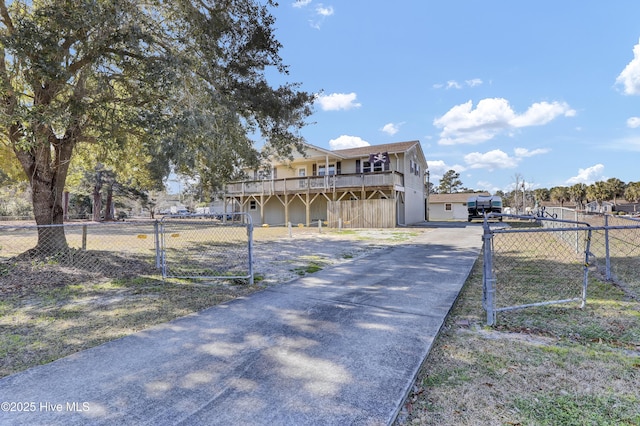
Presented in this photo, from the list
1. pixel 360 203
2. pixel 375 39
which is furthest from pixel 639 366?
pixel 360 203

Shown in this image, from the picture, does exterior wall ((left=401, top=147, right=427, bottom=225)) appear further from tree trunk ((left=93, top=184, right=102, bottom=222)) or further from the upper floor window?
tree trunk ((left=93, top=184, right=102, bottom=222))

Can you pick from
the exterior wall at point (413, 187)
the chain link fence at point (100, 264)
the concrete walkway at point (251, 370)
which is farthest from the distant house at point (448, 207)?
the concrete walkway at point (251, 370)

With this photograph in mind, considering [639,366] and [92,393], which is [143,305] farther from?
[639,366]

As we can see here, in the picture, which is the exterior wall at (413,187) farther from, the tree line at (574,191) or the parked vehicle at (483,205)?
the tree line at (574,191)

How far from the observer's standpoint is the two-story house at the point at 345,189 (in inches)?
821

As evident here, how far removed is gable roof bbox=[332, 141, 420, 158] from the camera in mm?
24125

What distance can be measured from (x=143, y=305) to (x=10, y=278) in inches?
153

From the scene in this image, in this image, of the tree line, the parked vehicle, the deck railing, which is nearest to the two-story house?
the deck railing

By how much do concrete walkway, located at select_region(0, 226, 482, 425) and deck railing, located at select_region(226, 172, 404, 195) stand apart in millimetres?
15625

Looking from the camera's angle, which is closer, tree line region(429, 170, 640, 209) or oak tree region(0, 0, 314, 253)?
oak tree region(0, 0, 314, 253)

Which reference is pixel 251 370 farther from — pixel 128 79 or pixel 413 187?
pixel 413 187

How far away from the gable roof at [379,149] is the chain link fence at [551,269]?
14.5 meters

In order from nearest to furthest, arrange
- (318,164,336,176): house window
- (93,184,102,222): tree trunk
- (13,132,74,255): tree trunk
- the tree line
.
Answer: (13,132,74,255): tree trunk
(318,164,336,176): house window
(93,184,102,222): tree trunk
the tree line

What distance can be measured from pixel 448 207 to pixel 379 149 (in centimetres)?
2255
